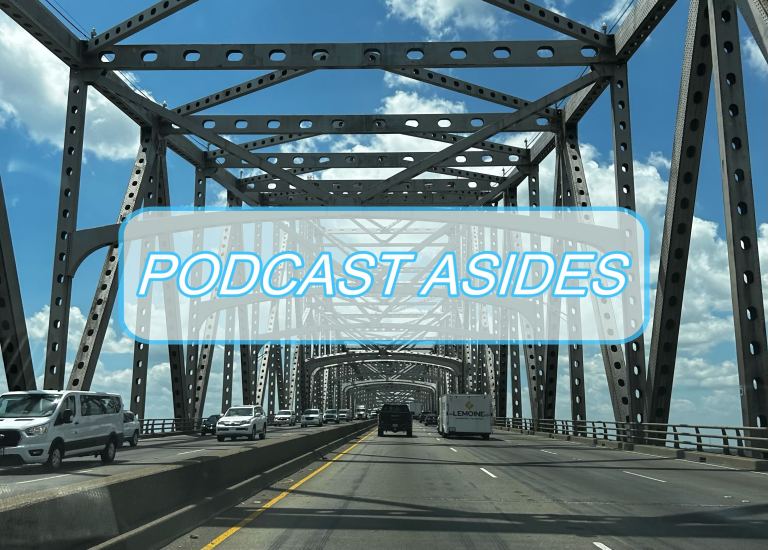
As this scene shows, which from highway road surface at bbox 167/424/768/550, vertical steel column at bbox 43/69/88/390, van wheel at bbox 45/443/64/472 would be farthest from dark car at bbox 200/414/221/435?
highway road surface at bbox 167/424/768/550

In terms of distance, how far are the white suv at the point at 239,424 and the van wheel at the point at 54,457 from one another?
62.7 ft

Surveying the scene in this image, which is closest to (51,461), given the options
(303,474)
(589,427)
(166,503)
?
(303,474)

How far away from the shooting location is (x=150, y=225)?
31312mm

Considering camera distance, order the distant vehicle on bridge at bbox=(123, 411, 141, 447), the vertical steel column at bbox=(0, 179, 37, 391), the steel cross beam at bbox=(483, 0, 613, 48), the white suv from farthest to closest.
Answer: the white suv → the distant vehicle on bridge at bbox=(123, 411, 141, 447) → the steel cross beam at bbox=(483, 0, 613, 48) → the vertical steel column at bbox=(0, 179, 37, 391)

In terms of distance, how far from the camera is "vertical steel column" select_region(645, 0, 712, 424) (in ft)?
67.9

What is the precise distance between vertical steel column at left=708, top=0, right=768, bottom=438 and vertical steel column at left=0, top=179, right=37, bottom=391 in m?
19.6

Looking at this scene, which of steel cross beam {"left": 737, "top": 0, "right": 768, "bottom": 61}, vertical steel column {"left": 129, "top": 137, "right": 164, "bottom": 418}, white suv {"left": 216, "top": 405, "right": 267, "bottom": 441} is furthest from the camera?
white suv {"left": 216, "top": 405, "right": 267, "bottom": 441}

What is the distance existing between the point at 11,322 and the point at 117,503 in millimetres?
16447

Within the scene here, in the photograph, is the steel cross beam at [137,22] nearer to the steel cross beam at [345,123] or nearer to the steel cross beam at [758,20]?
the steel cross beam at [345,123]

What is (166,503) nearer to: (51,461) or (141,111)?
(51,461)

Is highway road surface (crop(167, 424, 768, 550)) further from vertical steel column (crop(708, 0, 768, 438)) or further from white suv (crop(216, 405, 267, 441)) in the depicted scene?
white suv (crop(216, 405, 267, 441))

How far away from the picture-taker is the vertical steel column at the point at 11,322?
70.6 feet

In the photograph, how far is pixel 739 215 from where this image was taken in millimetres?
18078

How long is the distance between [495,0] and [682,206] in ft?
30.1
